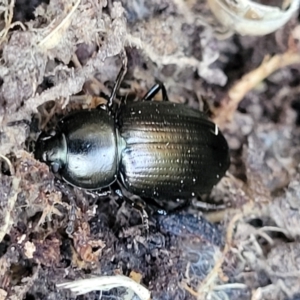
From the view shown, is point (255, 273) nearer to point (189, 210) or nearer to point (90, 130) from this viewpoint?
point (189, 210)

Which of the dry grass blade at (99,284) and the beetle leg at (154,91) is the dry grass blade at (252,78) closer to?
the beetle leg at (154,91)

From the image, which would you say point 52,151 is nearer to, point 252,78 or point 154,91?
point 154,91

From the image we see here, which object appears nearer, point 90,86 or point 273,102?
point 90,86

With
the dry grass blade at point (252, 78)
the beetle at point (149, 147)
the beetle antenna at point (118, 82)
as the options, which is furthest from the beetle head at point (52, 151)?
the dry grass blade at point (252, 78)

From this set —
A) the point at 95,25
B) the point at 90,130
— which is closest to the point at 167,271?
the point at 90,130

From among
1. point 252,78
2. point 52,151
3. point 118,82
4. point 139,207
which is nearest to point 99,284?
point 139,207

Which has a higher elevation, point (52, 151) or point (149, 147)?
point (52, 151)
